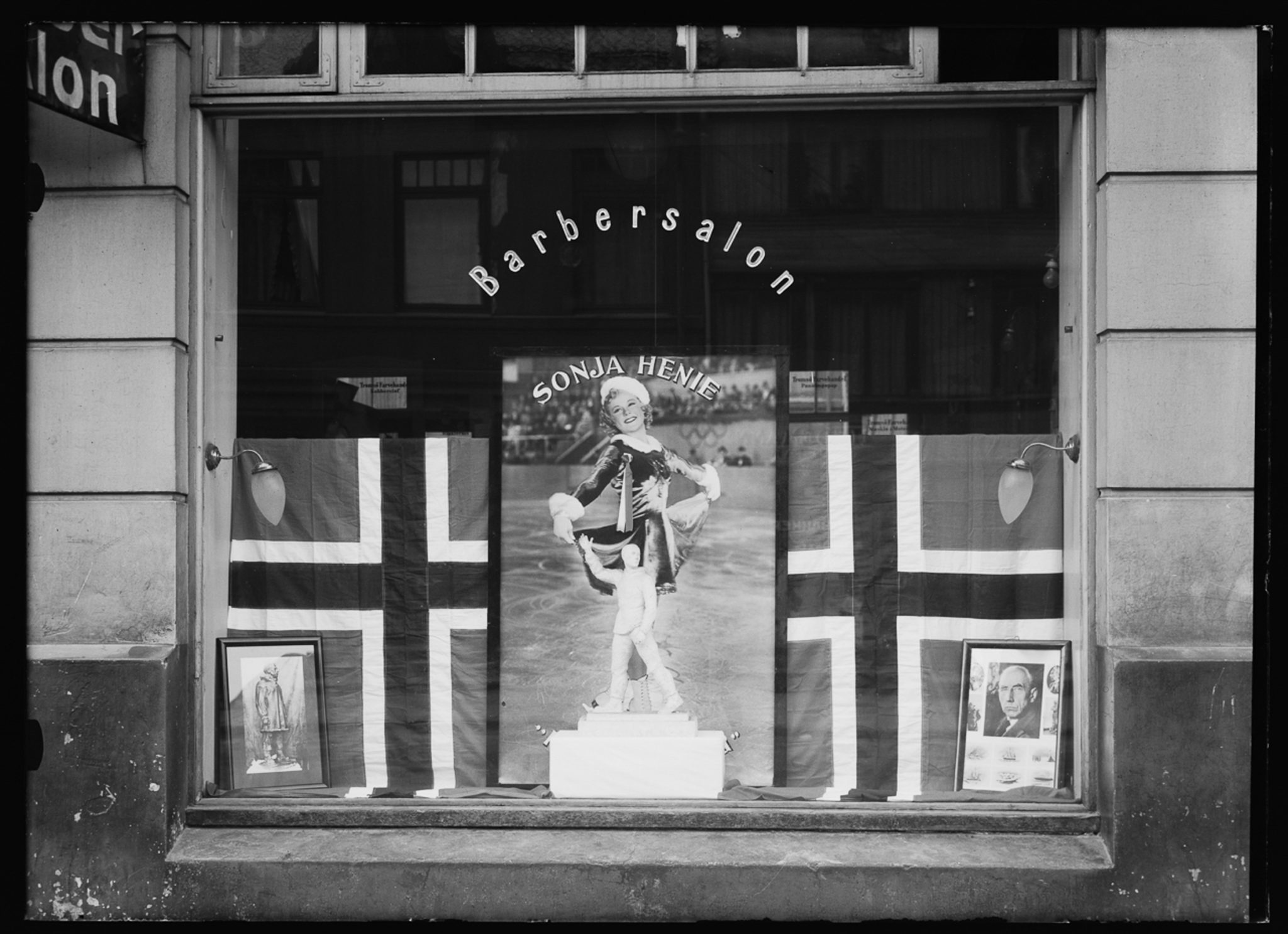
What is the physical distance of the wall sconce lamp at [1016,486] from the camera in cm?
651

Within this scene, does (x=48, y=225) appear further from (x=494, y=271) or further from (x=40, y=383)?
(x=494, y=271)

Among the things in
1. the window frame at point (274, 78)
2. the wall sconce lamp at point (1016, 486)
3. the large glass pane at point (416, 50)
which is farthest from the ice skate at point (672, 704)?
the window frame at point (274, 78)

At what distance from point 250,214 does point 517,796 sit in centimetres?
341

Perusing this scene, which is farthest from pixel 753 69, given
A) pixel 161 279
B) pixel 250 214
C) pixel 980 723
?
pixel 980 723

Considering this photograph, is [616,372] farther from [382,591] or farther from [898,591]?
[898,591]

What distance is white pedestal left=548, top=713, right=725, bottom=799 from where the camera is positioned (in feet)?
21.5

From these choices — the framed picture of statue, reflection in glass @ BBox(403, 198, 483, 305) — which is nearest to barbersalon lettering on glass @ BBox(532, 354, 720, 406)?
the framed picture of statue

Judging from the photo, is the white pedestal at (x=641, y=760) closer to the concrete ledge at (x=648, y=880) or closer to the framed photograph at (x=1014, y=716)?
the concrete ledge at (x=648, y=880)

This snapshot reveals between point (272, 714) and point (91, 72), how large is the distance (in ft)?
11.0

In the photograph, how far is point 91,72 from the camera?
600cm

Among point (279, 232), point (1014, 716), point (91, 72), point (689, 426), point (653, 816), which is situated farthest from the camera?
point (279, 232)

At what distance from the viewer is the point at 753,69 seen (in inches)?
256

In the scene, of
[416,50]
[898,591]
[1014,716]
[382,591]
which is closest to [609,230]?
[416,50]

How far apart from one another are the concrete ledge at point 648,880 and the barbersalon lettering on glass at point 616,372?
7.62 feet
